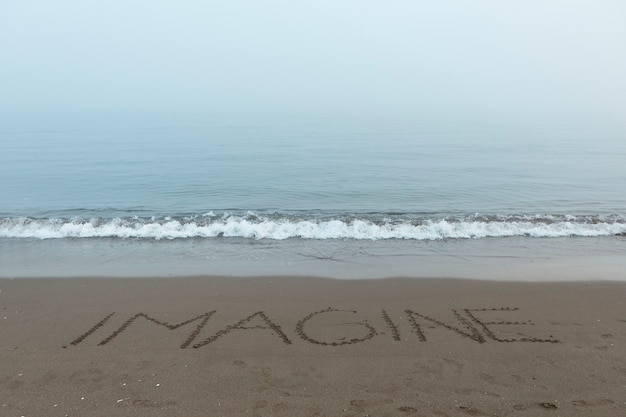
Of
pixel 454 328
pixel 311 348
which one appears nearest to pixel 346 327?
pixel 311 348

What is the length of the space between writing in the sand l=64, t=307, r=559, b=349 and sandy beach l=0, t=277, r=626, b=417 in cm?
3

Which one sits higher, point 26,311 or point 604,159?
point 604,159

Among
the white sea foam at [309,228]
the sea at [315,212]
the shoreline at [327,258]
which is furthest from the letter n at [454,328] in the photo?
the white sea foam at [309,228]

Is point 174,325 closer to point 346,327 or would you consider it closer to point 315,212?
point 346,327

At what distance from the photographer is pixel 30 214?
1466 centimetres

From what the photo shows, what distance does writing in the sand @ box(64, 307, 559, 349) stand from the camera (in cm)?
617

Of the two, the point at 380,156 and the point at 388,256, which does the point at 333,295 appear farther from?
the point at 380,156

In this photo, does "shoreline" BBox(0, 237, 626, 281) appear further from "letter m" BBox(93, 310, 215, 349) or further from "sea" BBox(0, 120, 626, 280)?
"letter m" BBox(93, 310, 215, 349)

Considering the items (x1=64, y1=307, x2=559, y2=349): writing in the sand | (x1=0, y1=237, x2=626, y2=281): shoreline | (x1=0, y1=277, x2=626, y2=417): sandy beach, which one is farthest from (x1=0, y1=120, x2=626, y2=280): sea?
(x1=64, y1=307, x2=559, y2=349): writing in the sand

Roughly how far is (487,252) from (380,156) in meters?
17.9

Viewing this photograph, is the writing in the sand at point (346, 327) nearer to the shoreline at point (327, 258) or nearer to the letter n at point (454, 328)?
the letter n at point (454, 328)

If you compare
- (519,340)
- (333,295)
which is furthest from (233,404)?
(519,340)

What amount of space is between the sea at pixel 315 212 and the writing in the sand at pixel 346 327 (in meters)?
2.07

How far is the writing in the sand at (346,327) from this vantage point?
617cm
